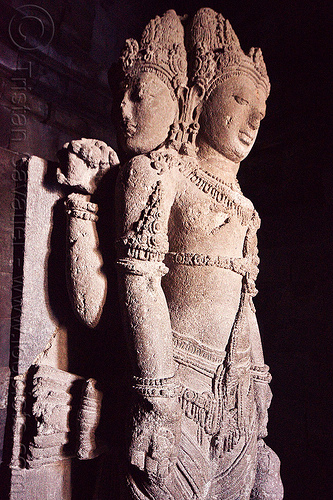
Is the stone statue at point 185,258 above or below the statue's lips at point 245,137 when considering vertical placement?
below

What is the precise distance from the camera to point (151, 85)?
1877 mm

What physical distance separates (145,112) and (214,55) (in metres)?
0.45

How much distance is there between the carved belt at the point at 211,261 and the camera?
179 cm

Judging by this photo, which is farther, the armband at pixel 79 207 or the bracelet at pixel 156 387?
the armband at pixel 79 207

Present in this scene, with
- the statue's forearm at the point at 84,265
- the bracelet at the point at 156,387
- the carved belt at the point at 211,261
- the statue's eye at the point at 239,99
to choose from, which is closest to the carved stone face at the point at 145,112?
the statue's eye at the point at 239,99

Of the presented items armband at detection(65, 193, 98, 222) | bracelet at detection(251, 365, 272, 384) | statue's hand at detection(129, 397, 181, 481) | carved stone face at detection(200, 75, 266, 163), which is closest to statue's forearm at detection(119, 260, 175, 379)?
statue's hand at detection(129, 397, 181, 481)

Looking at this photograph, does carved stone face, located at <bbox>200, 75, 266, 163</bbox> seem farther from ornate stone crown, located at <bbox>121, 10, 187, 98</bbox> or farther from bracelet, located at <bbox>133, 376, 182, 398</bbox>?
bracelet, located at <bbox>133, 376, 182, 398</bbox>

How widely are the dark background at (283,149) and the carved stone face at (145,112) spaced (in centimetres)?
125

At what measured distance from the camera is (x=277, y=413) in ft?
11.5

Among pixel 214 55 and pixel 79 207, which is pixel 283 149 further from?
pixel 79 207

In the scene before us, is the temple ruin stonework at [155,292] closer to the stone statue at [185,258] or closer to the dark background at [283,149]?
the stone statue at [185,258]

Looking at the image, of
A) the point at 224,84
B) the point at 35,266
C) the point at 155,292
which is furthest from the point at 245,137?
the point at 35,266

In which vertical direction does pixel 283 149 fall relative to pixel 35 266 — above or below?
above

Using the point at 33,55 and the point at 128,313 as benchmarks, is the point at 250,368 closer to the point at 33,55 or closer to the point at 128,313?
the point at 128,313
